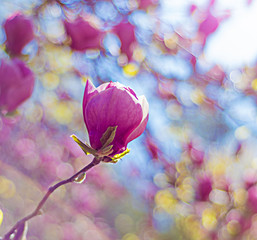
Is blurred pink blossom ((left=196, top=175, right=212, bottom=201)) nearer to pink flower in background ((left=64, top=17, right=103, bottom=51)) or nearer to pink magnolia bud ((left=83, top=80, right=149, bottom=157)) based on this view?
pink flower in background ((left=64, top=17, right=103, bottom=51))

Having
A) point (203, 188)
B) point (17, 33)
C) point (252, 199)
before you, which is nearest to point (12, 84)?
point (17, 33)

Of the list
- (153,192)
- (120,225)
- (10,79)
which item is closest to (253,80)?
(153,192)

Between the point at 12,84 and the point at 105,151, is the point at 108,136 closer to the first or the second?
the point at 105,151

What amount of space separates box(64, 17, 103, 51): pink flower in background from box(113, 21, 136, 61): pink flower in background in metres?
0.17

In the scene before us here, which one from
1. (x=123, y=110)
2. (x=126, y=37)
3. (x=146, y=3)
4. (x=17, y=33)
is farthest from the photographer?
(x=146, y=3)

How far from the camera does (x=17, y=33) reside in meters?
0.91

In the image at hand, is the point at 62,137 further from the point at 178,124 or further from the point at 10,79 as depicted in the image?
the point at 10,79

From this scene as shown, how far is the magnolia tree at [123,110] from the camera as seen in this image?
0.80m

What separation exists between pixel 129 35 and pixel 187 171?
0.81 m

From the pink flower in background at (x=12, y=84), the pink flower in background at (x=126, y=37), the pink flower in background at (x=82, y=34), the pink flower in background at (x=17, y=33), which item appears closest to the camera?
the pink flower in background at (x=12, y=84)

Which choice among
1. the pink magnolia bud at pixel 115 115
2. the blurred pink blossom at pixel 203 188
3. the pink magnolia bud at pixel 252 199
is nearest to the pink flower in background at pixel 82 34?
the pink magnolia bud at pixel 115 115

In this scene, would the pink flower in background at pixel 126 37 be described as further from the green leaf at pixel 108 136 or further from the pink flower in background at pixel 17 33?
A: the green leaf at pixel 108 136

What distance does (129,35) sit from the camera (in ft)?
4.36

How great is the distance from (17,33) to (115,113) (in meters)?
0.54
